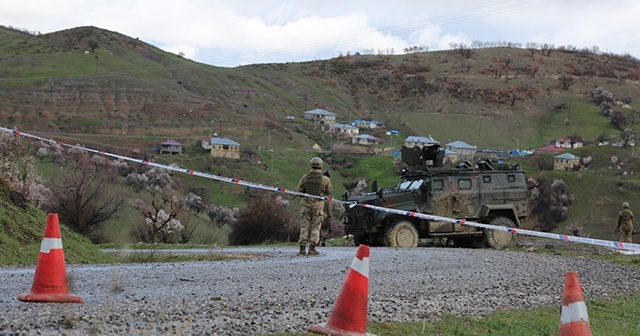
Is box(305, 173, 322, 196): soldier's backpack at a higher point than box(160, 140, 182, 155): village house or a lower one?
lower

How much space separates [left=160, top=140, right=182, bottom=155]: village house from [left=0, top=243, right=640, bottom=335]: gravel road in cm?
8580

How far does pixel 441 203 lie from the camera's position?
80.5 feet

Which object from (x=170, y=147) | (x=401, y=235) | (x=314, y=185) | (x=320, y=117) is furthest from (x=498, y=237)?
(x=320, y=117)

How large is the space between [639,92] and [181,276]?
192 m

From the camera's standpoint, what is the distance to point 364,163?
11150 centimetres

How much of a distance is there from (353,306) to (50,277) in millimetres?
3183

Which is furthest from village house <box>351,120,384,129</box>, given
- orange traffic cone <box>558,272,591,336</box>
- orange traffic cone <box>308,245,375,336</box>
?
orange traffic cone <box>558,272,591,336</box>

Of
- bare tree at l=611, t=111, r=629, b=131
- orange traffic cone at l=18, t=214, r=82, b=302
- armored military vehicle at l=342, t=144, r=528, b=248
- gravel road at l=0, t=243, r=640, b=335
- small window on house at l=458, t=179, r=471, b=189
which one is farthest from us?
bare tree at l=611, t=111, r=629, b=131

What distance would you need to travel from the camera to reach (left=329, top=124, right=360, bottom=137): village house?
488ft

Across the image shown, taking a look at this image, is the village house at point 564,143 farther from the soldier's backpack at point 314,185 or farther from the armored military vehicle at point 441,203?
the soldier's backpack at point 314,185

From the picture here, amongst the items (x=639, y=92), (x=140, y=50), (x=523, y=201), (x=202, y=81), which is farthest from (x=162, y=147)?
(x=639, y=92)

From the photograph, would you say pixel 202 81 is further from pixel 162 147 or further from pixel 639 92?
pixel 639 92

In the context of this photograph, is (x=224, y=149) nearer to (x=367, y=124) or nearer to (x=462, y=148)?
(x=462, y=148)

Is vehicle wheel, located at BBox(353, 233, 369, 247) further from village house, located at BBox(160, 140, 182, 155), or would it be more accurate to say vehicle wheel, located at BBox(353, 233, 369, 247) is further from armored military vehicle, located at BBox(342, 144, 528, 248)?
village house, located at BBox(160, 140, 182, 155)
